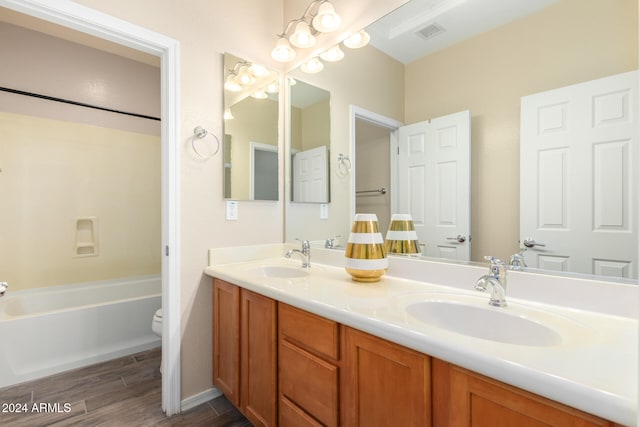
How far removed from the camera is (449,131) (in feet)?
4.30

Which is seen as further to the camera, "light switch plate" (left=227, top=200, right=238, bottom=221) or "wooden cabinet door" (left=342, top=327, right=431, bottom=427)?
"light switch plate" (left=227, top=200, right=238, bottom=221)

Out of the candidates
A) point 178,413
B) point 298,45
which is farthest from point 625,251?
point 178,413

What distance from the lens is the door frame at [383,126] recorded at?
59.7 inches

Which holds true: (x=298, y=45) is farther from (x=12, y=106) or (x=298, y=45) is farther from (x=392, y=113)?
(x=12, y=106)

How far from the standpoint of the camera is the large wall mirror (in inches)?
37.0

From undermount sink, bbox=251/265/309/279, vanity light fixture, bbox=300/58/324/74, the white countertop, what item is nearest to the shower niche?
the white countertop

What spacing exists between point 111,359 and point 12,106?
2159 millimetres

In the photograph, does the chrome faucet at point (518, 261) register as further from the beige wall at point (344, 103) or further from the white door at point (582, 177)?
the beige wall at point (344, 103)

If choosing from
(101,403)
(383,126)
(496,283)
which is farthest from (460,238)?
(101,403)

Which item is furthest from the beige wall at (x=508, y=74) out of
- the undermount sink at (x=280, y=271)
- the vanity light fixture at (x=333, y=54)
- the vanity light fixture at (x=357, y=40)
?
the undermount sink at (x=280, y=271)

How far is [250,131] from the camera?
6.52ft

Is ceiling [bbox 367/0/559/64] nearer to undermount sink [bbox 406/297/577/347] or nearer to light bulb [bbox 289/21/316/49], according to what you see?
light bulb [bbox 289/21/316/49]

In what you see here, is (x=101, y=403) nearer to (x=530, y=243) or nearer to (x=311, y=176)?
(x=311, y=176)

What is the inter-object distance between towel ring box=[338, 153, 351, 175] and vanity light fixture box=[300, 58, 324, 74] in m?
0.63
